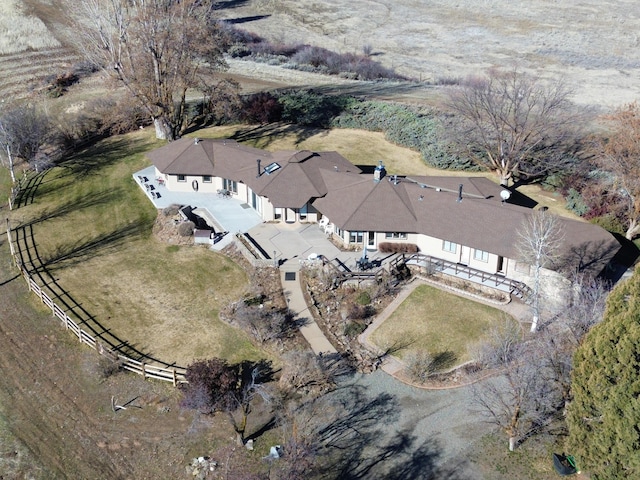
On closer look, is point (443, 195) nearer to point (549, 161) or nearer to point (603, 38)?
point (549, 161)

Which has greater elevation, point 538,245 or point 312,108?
point 538,245

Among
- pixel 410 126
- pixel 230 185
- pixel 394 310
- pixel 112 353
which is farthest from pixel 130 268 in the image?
pixel 410 126

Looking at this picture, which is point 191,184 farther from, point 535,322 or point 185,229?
point 535,322

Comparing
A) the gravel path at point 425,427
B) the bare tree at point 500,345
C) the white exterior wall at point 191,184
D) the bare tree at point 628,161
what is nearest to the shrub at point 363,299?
the gravel path at point 425,427

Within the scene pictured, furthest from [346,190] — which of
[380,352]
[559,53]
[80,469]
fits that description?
[559,53]

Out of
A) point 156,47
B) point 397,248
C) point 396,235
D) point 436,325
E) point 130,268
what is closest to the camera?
point 436,325

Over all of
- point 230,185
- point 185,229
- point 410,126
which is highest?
point 410,126
